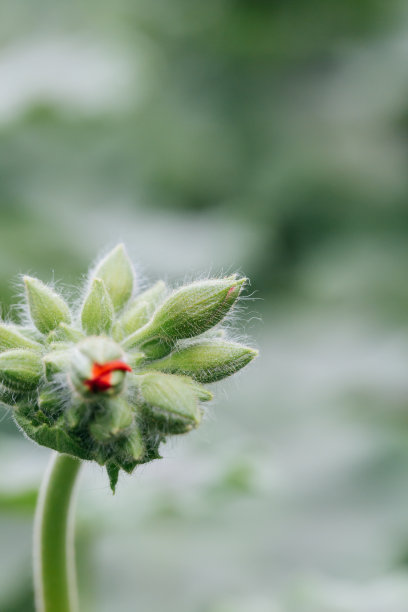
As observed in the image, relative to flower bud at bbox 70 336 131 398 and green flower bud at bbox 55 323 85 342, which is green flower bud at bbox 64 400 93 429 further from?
green flower bud at bbox 55 323 85 342

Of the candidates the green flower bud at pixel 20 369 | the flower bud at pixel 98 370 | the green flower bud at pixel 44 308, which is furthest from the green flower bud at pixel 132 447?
the green flower bud at pixel 44 308

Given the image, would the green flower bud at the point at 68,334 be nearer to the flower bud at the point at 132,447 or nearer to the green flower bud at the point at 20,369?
the green flower bud at the point at 20,369

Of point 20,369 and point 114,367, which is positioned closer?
point 114,367

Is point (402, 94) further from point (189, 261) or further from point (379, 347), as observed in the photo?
point (189, 261)

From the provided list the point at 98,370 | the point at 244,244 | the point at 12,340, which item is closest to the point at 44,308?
the point at 12,340

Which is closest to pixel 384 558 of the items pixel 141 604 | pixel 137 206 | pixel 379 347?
pixel 141 604

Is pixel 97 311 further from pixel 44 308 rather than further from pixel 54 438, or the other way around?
pixel 54 438

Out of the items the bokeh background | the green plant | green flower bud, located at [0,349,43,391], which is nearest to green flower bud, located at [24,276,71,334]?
the green plant
